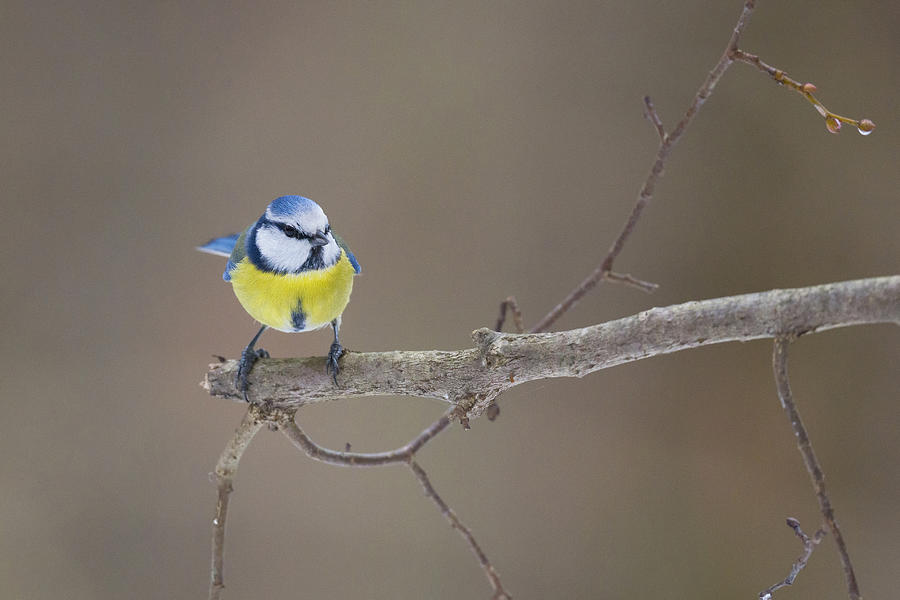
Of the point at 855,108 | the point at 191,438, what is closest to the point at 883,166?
the point at 855,108

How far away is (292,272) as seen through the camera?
1033mm

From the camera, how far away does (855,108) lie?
1.63 meters

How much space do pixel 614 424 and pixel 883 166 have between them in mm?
808

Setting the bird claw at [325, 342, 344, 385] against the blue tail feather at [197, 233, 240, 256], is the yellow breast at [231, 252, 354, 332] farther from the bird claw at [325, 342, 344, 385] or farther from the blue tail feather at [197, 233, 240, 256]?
the blue tail feather at [197, 233, 240, 256]

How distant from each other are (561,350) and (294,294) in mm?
402

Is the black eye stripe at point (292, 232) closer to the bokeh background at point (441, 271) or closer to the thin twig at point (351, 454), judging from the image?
the thin twig at point (351, 454)

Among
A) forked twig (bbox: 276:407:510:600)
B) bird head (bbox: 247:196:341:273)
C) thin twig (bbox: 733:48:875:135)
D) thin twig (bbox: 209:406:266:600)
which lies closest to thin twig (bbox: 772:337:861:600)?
thin twig (bbox: 733:48:875:135)

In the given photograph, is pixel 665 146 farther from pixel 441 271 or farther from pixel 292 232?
pixel 441 271

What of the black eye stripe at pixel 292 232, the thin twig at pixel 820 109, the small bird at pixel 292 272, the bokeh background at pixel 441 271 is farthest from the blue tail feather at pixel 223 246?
the thin twig at pixel 820 109

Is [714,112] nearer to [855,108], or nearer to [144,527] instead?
[855,108]

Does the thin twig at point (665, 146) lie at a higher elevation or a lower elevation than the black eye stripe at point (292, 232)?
higher

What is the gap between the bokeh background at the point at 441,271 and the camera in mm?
1689

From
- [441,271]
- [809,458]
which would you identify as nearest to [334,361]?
[809,458]

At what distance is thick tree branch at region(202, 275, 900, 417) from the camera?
0.65m
